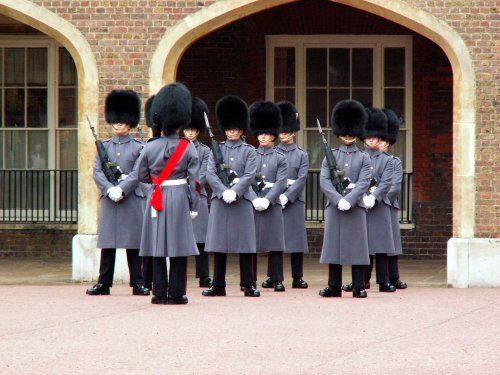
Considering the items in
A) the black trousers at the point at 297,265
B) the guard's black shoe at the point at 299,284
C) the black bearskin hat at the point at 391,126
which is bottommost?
the guard's black shoe at the point at 299,284

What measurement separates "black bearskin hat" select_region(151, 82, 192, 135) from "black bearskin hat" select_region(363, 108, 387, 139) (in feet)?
8.39

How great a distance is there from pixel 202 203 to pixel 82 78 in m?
2.04

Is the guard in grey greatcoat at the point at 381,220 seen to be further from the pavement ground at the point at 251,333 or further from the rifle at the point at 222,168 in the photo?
the rifle at the point at 222,168

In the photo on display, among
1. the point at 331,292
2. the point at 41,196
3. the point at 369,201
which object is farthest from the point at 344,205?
the point at 41,196

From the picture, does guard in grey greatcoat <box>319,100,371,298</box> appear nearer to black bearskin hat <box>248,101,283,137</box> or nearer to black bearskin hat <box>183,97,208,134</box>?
black bearskin hat <box>248,101,283,137</box>

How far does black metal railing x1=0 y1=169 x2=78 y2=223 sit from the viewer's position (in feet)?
57.8

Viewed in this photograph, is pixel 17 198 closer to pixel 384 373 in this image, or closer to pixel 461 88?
pixel 461 88

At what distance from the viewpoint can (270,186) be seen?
43.2ft

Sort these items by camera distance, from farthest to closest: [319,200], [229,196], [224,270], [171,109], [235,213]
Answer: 1. [319,200]
2. [235,213]
3. [224,270]
4. [229,196]
5. [171,109]

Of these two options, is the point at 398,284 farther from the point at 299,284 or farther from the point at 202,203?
the point at 202,203

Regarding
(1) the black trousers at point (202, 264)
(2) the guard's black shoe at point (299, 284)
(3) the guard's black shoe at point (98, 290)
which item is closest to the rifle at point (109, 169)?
(3) the guard's black shoe at point (98, 290)

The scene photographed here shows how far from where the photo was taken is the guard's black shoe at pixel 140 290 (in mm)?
12266

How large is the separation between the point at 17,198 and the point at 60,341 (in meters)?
9.21

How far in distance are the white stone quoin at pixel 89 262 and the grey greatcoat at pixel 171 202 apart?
2957 millimetres
